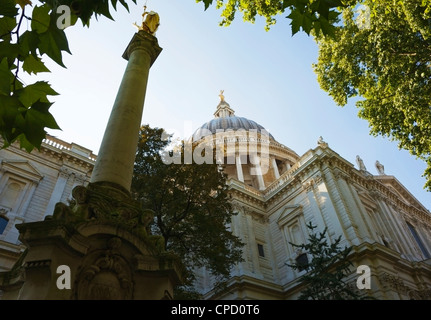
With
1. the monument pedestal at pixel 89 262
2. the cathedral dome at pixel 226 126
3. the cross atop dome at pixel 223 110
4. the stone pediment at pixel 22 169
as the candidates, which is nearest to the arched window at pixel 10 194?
the stone pediment at pixel 22 169

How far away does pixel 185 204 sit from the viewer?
584 inches

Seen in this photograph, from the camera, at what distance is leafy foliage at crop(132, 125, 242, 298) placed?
1420 centimetres

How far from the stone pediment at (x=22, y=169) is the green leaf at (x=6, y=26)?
20.9 meters

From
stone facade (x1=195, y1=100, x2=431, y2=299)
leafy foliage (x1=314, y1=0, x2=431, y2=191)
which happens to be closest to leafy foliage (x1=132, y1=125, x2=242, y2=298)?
stone facade (x1=195, y1=100, x2=431, y2=299)

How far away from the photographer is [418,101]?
1314cm

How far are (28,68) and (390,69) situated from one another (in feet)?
48.8

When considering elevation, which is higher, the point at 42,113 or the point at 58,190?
the point at 58,190

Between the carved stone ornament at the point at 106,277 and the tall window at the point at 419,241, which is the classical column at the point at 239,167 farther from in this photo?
the carved stone ornament at the point at 106,277

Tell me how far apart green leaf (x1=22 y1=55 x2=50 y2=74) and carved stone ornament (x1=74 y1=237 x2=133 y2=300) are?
283 cm

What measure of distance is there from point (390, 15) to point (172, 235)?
43.3 feet

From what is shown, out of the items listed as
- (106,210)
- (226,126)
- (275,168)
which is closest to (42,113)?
(106,210)

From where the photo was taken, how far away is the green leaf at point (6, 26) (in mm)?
2227

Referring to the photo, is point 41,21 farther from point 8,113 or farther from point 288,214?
point 288,214
